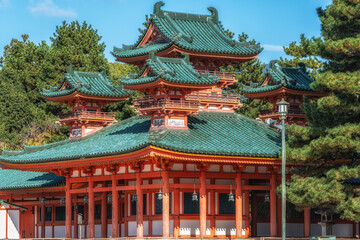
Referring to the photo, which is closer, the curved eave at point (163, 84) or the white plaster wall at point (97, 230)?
the curved eave at point (163, 84)

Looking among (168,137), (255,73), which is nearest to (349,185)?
(168,137)

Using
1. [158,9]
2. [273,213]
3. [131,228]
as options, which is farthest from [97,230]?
[158,9]

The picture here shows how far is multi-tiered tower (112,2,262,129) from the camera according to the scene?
1668 inches

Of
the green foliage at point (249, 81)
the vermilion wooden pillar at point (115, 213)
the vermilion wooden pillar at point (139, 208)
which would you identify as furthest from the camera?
the green foliage at point (249, 81)

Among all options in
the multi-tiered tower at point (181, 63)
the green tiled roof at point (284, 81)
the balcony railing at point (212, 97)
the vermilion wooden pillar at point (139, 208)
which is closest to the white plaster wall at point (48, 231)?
the multi-tiered tower at point (181, 63)

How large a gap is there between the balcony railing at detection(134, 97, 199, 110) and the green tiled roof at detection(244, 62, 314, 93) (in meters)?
5.52

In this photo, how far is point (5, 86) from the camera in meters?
79.5

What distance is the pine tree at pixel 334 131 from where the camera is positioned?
120 feet

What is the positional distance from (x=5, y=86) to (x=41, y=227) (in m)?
30.2

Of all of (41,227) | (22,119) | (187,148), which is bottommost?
(41,227)

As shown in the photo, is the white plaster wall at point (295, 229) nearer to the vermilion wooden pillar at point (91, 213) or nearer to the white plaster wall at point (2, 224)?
the vermilion wooden pillar at point (91, 213)

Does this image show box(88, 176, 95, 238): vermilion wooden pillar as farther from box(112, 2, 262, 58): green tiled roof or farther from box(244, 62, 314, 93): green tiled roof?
box(244, 62, 314, 93): green tiled roof

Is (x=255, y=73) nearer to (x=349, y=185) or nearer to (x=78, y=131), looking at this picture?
(x=78, y=131)

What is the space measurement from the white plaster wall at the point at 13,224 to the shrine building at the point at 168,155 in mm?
173
